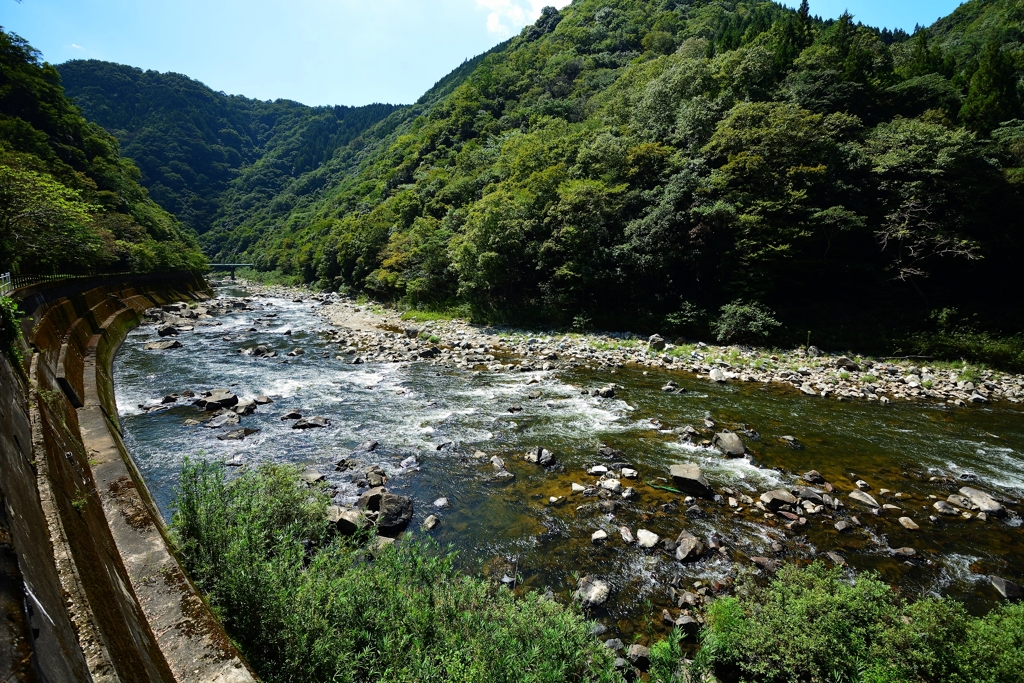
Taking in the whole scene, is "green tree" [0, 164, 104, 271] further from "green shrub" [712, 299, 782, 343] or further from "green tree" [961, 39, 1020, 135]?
"green tree" [961, 39, 1020, 135]

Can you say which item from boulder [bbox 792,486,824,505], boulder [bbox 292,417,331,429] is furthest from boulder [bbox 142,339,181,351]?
boulder [bbox 792,486,824,505]

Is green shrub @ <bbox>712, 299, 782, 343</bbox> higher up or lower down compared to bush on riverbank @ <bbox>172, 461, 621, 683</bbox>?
higher up

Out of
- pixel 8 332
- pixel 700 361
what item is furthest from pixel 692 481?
pixel 8 332

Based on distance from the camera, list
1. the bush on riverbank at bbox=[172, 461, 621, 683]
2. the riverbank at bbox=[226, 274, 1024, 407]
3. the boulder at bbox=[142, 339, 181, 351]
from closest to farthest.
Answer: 1. the bush on riverbank at bbox=[172, 461, 621, 683]
2. the riverbank at bbox=[226, 274, 1024, 407]
3. the boulder at bbox=[142, 339, 181, 351]

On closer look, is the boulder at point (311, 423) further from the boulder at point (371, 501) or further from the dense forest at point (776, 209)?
the dense forest at point (776, 209)

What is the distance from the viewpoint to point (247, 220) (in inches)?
5285

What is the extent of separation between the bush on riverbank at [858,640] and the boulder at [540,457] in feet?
18.9

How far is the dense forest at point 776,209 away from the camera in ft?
73.8

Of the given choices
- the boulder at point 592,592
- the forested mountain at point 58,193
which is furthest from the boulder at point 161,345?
the boulder at point 592,592

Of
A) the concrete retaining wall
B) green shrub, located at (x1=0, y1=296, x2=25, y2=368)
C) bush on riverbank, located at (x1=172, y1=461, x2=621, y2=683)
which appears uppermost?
green shrub, located at (x1=0, y1=296, x2=25, y2=368)

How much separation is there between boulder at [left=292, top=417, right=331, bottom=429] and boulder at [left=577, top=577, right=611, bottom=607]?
9.74 metres

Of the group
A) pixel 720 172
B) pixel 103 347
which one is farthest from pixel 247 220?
pixel 720 172

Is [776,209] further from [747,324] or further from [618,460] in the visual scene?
[618,460]

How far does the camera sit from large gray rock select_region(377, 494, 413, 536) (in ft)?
27.6
